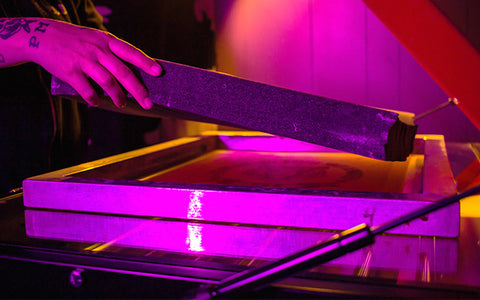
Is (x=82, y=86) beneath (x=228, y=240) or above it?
above

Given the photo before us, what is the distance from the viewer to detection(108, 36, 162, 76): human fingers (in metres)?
0.64

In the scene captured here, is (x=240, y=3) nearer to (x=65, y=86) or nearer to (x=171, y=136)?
(x=171, y=136)

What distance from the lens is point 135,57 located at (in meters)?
0.64

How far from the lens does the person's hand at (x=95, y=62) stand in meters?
0.64

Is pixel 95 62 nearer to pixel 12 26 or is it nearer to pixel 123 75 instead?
pixel 123 75

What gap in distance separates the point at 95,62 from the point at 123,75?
54 millimetres

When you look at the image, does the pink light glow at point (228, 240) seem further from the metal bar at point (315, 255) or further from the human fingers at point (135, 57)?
the human fingers at point (135, 57)

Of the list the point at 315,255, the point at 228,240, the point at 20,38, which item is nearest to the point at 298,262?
the point at 315,255

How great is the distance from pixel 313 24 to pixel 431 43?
1.21m

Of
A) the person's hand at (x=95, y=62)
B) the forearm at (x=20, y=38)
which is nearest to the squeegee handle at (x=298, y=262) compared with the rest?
the person's hand at (x=95, y=62)

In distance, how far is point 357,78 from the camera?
1896 millimetres

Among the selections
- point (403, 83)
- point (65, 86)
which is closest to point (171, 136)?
point (403, 83)

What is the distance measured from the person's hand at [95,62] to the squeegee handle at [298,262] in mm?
355

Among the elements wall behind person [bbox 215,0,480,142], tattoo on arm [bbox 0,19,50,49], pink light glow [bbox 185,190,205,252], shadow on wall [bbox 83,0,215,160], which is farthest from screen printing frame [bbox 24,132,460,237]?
wall behind person [bbox 215,0,480,142]
